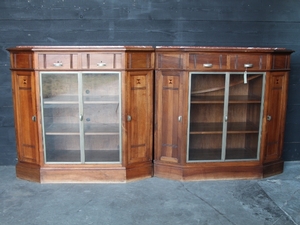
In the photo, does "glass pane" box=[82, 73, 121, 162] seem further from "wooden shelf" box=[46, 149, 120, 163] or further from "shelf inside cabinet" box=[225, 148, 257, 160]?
"shelf inside cabinet" box=[225, 148, 257, 160]

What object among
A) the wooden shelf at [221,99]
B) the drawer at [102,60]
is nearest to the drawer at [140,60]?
the drawer at [102,60]

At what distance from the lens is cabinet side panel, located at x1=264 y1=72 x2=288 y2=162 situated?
3426 millimetres

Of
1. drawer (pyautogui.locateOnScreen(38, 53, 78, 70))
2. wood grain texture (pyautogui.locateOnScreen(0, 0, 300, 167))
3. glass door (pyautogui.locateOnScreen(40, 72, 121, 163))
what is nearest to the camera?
drawer (pyautogui.locateOnScreen(38, 53, 78, 70))

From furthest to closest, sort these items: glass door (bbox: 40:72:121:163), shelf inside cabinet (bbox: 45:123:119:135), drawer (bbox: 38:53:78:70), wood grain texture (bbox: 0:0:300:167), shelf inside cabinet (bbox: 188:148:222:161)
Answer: wood grain texture (bbox: 0:0:300:167), shelf inside cabinet (bbox: 188:148:222:161), shelf inside cabinet (bbox: 45:123:119:135), glass door (bbox: 40:72:121:163), drawer (bbox: 38:53:78:70)

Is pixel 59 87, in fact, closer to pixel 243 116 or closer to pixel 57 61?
pixel 57 61

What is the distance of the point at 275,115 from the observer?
351 centimetres

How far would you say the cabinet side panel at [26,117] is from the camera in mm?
3283

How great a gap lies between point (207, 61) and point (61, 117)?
63.9 inches

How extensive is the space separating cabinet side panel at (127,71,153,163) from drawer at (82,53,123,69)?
177 mm

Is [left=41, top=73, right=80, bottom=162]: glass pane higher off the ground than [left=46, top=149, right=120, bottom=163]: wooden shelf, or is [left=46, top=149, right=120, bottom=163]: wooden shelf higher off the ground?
[left=41, top=73, right=80, bottom=162]: glass pane

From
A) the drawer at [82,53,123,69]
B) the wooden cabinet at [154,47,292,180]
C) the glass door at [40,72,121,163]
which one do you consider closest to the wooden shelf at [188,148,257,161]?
→ the wooden cabinet at [154,47,292,180]

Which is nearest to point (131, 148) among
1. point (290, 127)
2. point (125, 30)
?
point (125, 30)

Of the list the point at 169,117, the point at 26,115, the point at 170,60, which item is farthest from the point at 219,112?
the point at 26,115

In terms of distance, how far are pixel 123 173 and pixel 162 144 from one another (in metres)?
0.52
